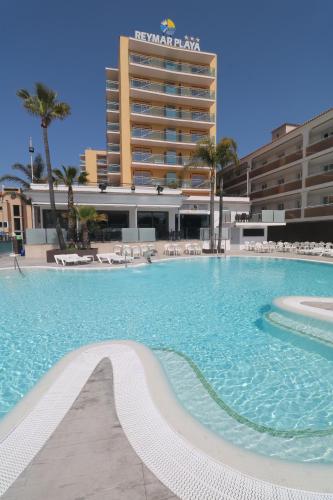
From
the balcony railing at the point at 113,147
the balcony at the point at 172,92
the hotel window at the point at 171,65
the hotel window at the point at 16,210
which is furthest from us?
the hotel window at the point at 16,210

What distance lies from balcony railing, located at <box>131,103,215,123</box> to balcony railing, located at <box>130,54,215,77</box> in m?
4.92

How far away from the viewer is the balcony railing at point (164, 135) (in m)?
31.8

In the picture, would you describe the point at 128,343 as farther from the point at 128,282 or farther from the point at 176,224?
the point at 176,224

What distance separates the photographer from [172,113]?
3247 centimetres

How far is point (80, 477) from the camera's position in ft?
6.73

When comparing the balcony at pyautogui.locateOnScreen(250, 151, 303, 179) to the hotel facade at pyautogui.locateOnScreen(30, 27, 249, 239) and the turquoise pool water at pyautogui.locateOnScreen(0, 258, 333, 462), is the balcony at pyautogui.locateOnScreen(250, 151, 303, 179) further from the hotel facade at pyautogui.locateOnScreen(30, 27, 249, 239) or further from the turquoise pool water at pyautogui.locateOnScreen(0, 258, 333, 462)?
the turquoise pool water at pyautogui.locateOnScreen(0, 258, 333, 462)

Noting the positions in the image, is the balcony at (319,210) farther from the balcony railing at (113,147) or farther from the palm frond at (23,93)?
the palm frond at (23,93)

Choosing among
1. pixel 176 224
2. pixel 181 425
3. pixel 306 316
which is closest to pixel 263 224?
pixel 176 224

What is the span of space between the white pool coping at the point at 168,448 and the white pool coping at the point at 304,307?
4468mm

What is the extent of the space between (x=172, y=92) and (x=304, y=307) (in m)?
34.0

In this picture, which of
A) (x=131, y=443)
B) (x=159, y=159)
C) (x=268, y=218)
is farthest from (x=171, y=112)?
(x=131, y=443)

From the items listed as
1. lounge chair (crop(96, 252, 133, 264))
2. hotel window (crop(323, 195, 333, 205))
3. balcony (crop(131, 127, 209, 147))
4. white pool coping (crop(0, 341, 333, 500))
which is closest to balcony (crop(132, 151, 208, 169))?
balcony (crop(131, 127, 209, 147))

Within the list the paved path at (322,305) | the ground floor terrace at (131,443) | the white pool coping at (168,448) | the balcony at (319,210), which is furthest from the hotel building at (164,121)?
the white pool coping at (168,448)

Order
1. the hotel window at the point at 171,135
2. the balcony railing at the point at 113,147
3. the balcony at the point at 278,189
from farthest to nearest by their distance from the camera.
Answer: the balcony railing at the point at 113,147
the hotel window at the point at 171,135
the balcony at the point at 278,189
